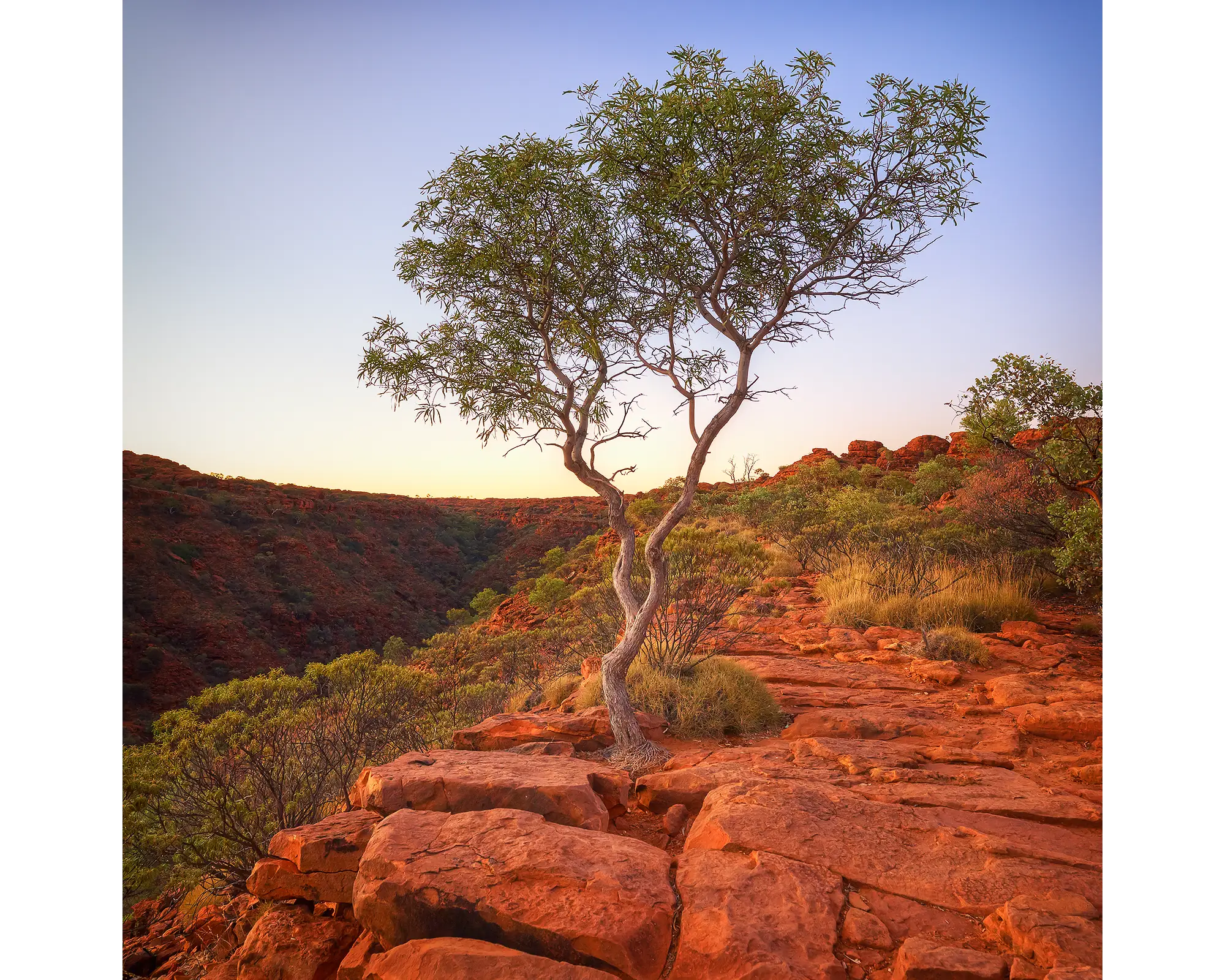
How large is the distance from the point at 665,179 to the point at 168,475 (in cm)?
3310

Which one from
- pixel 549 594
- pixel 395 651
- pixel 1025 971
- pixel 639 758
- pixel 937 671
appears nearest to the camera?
pixel 1025 971

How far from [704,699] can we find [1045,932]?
3765mm

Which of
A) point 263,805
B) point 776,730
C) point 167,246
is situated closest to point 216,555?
point 263,805

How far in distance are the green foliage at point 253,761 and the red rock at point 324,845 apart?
2.64m

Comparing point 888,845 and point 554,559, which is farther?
point 554,559

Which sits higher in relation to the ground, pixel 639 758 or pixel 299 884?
pixel 299 884

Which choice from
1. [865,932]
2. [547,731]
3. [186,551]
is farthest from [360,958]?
[186,551]

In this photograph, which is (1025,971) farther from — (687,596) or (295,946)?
(687,596)

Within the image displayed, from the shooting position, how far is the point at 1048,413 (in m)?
7.92

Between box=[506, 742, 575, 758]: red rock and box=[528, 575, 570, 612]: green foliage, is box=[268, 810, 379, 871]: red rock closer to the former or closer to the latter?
box=[506, 742, 575, 758]: red rock

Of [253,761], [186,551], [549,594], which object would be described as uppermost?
[186,551]

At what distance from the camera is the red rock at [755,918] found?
7.86 feet

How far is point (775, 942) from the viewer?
2492 mm

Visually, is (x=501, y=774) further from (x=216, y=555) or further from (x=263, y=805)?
(x=216, y=555)
